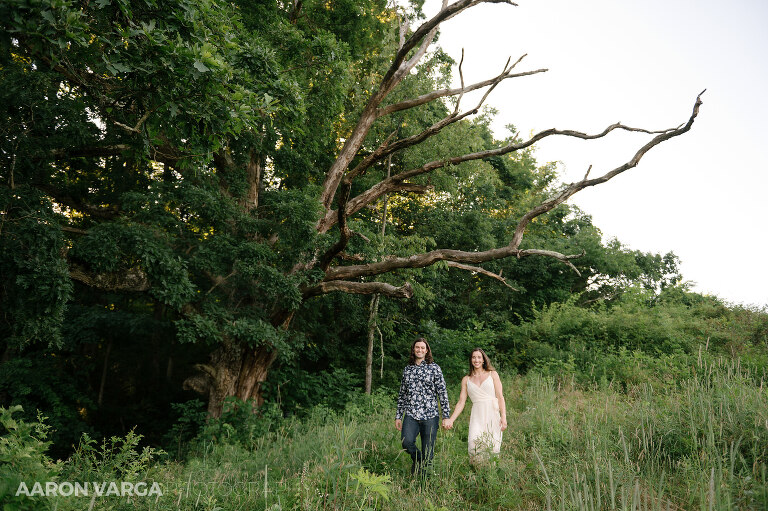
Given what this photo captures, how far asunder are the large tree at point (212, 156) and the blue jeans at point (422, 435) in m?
3.88

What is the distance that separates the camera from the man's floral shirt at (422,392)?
5.18 m

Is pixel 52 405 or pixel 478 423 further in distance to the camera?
pixel 52 405

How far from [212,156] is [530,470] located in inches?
189

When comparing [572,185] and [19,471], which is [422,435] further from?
[572,185]

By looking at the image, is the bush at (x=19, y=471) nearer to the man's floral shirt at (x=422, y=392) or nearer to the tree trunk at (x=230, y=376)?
the man's floral shirt at (x=422, y=392)

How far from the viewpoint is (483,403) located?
5500 millimetres

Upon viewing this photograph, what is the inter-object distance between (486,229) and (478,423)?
11.8 m

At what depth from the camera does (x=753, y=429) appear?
3945mm

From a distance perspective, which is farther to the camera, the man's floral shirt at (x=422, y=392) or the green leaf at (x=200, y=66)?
the man's floral shirt at (x=422, y=392)

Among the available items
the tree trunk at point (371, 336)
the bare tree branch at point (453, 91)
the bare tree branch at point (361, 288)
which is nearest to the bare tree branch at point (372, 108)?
the bare tree branch at point (453, 91)

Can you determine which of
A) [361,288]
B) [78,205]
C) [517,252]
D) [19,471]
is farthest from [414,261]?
[19,471]

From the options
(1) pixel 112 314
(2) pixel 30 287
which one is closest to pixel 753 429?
(2) pixel 30 287

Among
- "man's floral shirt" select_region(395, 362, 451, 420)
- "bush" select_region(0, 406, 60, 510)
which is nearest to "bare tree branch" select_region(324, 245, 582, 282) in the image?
"man's floral shirt" select_region(395, 362, 451, 420)

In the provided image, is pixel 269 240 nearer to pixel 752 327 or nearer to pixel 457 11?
pixel 457 11
